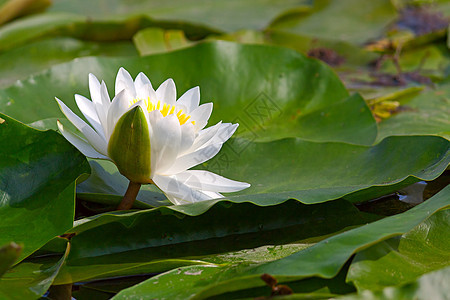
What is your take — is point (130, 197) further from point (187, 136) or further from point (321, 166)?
point (321, 166)

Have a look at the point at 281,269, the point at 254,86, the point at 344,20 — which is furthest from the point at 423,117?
the point at 344,20

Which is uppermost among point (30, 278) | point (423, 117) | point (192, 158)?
point (192, 158)

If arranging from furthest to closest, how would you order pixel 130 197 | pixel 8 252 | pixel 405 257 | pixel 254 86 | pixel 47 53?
pixel 47 53, pixel 254 86, pixel 130 197, pixel 405 257, pixel 8 252

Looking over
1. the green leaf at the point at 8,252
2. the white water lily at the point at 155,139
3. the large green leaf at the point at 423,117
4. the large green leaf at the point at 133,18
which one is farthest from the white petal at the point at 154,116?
the large green leaf at the point at 133,18

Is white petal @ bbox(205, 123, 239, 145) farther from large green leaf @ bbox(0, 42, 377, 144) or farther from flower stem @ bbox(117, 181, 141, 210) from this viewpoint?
large green leaf @ bbox(0, 42, 377, 144)

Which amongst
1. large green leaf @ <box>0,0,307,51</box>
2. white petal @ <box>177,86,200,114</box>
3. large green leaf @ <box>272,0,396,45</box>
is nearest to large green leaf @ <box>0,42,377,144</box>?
Result: white petal @ <box>177,86,200,114</box>

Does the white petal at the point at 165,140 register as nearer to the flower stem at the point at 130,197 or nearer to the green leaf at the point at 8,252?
the flower stem at the point at 130,197
